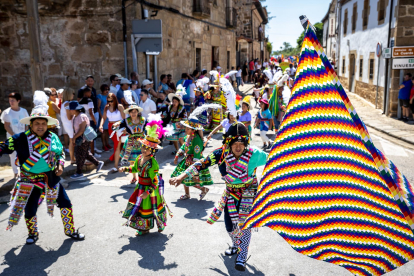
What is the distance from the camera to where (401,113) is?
45.3 ft

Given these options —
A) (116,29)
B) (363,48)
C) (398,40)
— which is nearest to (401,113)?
(398,40)

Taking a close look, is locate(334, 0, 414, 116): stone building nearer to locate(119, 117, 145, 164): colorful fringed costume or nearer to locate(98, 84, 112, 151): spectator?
locate(98, 84, 112, 151): spectator

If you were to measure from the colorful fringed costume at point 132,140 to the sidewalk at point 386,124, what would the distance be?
25.6 feet

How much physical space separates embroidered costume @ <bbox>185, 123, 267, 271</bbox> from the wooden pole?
482cm

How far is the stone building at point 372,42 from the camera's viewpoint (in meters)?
13.5

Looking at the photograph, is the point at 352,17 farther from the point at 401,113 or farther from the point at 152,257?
the point at 152,257

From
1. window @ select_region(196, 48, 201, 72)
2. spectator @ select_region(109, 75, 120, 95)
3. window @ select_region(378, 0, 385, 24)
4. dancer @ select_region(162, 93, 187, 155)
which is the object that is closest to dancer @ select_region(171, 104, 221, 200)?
dancer @ select_region(162, 93, 187, 155)

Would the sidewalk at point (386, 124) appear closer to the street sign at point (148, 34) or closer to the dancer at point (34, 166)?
the street sign at point (148, 34)

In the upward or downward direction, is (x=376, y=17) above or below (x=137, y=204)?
above

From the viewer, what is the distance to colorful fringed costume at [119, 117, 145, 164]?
21.9 feet

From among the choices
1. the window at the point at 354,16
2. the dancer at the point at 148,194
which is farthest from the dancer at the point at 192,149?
the window at the point at 354,16

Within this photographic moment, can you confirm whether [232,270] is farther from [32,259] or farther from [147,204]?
[32,259]

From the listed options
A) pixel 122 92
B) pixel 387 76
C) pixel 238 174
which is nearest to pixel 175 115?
pixel 122 92

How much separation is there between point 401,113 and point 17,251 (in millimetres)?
13809
